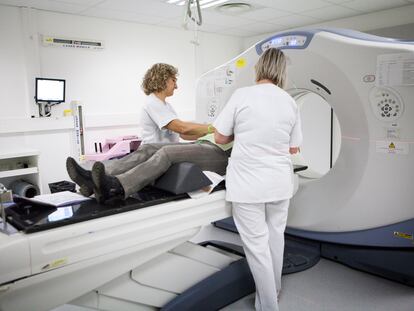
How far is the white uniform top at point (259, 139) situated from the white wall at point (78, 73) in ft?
9.91

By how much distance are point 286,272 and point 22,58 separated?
343 cm

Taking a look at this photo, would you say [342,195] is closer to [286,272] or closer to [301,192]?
[301,192]

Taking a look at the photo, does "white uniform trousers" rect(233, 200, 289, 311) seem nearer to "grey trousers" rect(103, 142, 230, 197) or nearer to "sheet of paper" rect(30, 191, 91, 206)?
"grey trousers" rect(103, 142, 230, 197)

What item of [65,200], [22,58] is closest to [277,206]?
[65,200]

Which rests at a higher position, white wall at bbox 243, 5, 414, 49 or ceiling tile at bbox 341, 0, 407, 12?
ceiling tile at bbox 341, 0, 407, 12

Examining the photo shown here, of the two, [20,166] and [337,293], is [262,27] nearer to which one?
[20,166]

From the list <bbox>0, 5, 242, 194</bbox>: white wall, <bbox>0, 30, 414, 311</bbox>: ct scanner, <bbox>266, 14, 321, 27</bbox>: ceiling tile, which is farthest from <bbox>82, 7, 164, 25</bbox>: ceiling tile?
<bbox>0, 30, 414, 311</bbox>: ct scanner

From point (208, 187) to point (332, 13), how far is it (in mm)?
3659

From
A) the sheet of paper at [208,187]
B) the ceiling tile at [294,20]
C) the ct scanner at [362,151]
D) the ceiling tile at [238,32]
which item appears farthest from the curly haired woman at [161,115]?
the ceiling tile at [238,32]

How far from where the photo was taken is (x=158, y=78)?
2.17m

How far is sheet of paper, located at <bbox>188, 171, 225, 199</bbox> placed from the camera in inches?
64.3

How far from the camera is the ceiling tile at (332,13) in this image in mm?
4270

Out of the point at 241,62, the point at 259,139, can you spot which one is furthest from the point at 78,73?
the point at 259,139

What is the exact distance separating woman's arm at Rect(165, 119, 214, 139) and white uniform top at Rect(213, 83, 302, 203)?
359 millimetres
